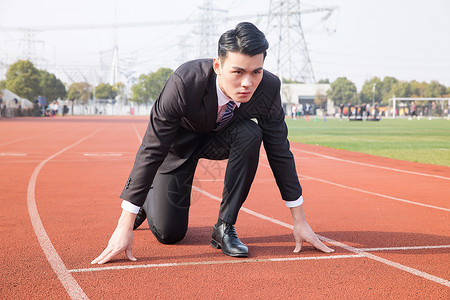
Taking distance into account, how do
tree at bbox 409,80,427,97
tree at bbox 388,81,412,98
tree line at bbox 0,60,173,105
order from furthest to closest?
1. tree at bbox 409,80,427,97
2. tree at bbox 388,81,412,98
3. tree line at bbox 0,60,173,105

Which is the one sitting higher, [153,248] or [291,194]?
[291,194]

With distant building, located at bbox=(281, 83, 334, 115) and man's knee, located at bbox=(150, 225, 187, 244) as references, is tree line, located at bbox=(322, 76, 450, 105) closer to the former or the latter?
distant building, located at bbox=(281, 83, 334, 115)

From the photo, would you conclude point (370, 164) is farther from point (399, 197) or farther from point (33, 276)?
point (33, 276)

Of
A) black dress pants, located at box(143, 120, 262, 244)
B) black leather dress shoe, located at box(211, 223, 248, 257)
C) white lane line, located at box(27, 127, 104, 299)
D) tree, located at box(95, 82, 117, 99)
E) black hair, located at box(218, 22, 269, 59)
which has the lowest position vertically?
white lane line, located at box(27, 127, 104, 299)

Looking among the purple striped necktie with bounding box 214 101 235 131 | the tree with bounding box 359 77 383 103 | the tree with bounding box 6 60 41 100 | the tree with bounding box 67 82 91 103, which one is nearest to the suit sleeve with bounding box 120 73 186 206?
the purple striped necktie with bounding box 214 101 235 131

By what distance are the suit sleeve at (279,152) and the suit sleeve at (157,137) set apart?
733mm

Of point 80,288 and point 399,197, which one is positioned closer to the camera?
point 80,288

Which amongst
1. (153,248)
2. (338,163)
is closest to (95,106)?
(338,163)

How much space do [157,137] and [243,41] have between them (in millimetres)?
867

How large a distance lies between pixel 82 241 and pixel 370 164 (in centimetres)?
794

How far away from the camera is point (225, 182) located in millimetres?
3928

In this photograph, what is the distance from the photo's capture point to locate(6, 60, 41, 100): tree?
6512 centimetres

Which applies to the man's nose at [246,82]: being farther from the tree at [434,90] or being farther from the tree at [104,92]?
the tree at [104,92]

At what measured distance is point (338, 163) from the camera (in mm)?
11109
